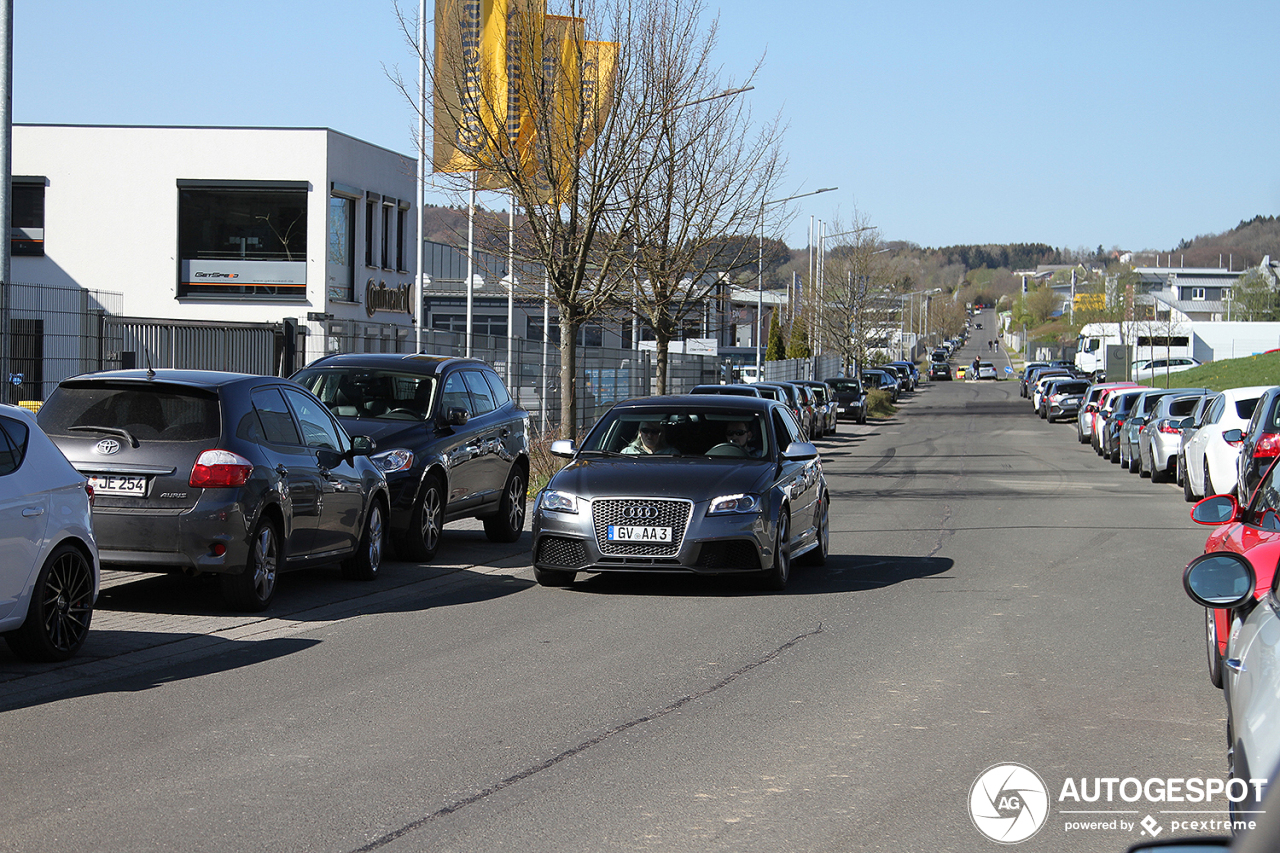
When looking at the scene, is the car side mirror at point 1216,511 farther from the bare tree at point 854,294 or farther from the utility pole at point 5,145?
the bare tree at point 854,294

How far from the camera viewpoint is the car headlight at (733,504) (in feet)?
35.0

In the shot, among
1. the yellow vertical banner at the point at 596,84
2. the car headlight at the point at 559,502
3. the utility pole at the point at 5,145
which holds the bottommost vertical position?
the car headlight at the point at 559,502

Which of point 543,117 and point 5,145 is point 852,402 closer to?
point 543,117

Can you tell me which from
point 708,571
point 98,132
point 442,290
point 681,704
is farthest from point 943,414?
point 681,704

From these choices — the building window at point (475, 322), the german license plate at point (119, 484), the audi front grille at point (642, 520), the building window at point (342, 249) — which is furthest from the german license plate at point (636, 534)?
the building window at point (475, 322)

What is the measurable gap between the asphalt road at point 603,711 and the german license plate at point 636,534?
0.47 meters

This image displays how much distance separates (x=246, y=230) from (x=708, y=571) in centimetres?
3171

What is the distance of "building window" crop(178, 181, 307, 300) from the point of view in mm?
39500

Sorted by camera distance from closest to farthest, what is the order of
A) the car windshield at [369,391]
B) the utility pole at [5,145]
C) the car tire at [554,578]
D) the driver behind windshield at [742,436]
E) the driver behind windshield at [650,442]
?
the car tire at [554,578], the driver behind windshield at [742,436], the driver behind windshield at [650,442], the car windshield at [369,391], the utility pole at [5,145]

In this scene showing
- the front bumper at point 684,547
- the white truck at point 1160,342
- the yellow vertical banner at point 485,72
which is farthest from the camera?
the white truck at point 1160,342

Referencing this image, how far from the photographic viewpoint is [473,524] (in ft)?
54.6

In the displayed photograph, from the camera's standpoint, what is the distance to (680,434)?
12.2 metres

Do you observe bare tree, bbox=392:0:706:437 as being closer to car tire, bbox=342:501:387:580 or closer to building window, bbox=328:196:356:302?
car tire, bbox=342:501:387:580

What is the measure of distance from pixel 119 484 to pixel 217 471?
0.65 meters
